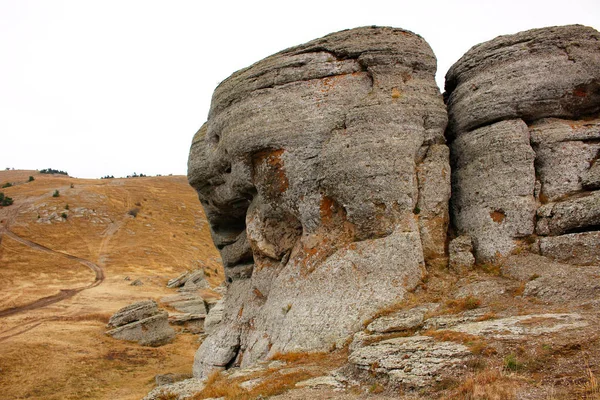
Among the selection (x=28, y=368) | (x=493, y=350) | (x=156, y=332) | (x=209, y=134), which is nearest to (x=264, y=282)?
(x=209, y=134)

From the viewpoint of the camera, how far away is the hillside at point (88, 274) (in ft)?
74.4

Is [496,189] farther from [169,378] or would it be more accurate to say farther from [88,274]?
[88,274]

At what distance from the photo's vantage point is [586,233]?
13.1m

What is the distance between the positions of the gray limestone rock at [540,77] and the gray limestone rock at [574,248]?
190 inches

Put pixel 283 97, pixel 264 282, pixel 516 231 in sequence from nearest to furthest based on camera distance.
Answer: pixel 516 231 < pixel 283 97 < pixel 264 282

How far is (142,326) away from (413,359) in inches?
1011

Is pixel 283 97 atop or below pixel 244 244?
Result: atop

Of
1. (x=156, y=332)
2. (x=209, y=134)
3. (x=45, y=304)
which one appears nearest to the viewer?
(x=209, y=134)

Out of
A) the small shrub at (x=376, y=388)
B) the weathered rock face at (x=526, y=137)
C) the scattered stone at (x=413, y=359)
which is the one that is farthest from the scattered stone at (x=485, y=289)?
the small shrub at (x=376, y=388)

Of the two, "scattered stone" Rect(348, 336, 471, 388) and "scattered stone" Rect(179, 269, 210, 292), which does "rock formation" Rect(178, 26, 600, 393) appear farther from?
"scattered stone" Rect(179, 269, 210, 292)

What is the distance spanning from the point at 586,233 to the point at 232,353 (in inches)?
534

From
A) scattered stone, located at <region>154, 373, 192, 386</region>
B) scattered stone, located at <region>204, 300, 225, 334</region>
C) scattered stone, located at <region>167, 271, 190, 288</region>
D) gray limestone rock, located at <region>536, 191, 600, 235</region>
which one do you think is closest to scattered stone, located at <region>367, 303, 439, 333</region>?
gray limestone rock, located at <region>536, 191, 600, 235</region>

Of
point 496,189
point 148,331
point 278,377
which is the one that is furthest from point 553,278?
point 148,331

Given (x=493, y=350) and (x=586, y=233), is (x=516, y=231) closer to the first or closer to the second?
(x=586, y=233)
